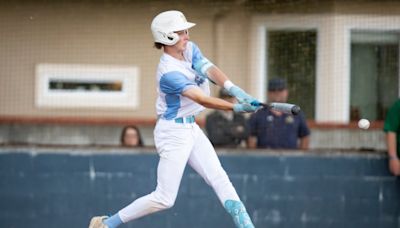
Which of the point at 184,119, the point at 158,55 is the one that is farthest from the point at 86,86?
the point at 184,119

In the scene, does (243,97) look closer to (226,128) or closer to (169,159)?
(169,159)

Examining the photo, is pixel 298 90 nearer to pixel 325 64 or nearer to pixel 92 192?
pixel 325 64

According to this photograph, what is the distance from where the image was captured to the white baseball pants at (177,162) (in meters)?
8.78

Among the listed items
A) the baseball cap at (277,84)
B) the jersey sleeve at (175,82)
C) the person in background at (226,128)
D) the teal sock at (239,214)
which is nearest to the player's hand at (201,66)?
the jersey sleeve at (175,82)

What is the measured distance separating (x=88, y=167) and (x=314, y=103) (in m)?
2.31

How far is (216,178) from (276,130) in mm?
2186

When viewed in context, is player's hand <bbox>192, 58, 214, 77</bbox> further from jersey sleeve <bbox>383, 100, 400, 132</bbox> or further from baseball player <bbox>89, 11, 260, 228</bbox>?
jersey sleeve <bbox>383, 100, 400, 132</bbox>

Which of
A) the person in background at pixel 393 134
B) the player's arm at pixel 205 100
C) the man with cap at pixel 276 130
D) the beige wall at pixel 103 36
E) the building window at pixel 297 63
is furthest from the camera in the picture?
the beige wall at pixel 103 36

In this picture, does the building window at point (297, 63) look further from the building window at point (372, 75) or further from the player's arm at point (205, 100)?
the player's arm at point (205, 100)

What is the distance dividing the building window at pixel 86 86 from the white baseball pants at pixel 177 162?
280 cm

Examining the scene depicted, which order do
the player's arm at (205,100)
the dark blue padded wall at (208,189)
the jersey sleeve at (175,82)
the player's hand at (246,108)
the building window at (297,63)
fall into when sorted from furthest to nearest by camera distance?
the building window at (297,63) → the dark blue padded wall at (208,189) → the jersey sleeve at (175,82) → the player's arm at (205,100) → the player's hand at (246,108)

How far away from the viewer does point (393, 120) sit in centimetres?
1027

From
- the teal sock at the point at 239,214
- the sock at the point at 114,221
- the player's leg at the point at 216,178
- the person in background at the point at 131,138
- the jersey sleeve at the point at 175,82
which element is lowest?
the sock at the point at 114,221

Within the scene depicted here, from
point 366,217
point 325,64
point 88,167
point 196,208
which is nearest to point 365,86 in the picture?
point 325,64
